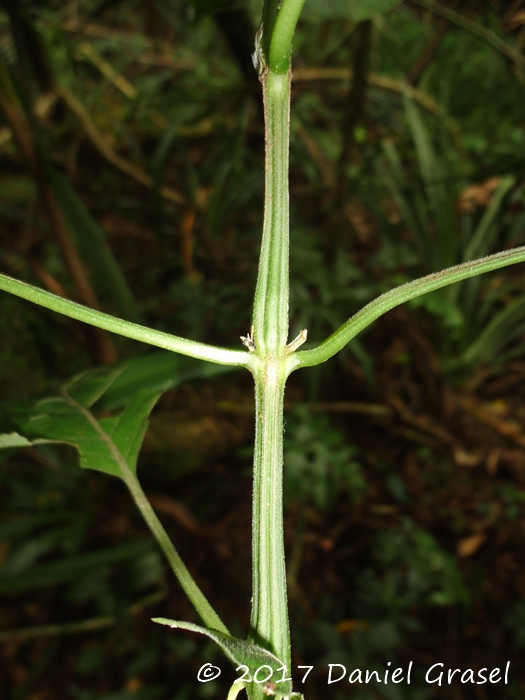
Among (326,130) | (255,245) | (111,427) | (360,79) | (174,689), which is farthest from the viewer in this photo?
(326,130)

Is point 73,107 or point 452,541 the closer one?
point 452,541

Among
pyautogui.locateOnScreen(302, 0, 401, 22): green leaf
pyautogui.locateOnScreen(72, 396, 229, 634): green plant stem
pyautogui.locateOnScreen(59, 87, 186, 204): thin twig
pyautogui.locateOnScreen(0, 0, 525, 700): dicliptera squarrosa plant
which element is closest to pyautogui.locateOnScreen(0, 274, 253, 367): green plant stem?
pyautogui.locateOnScreen(0, 0, 525, 700): dicliptera squarrosa plant

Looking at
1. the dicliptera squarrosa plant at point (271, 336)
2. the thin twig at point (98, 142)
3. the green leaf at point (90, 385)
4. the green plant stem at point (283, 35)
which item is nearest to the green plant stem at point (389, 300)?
the dicliptera squarrosa plant at point (271, 336)

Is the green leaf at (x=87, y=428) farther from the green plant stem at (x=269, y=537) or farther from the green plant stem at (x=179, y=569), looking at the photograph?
the green plant stem at (x=269, y=537)

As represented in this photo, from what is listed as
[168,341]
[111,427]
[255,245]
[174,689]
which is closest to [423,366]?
[255,245]

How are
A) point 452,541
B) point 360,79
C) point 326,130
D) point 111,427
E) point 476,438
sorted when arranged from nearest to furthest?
point 111,427 < point 360,79 < point 452,541 < point 476,438 < point 326,130

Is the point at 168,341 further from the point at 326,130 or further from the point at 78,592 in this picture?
the point at 326,130

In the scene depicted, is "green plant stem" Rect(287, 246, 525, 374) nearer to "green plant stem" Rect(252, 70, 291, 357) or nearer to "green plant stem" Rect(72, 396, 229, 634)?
"green plant stem" Rect(252, 70, 291, 357)

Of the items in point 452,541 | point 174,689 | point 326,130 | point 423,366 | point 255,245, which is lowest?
point 174,689
